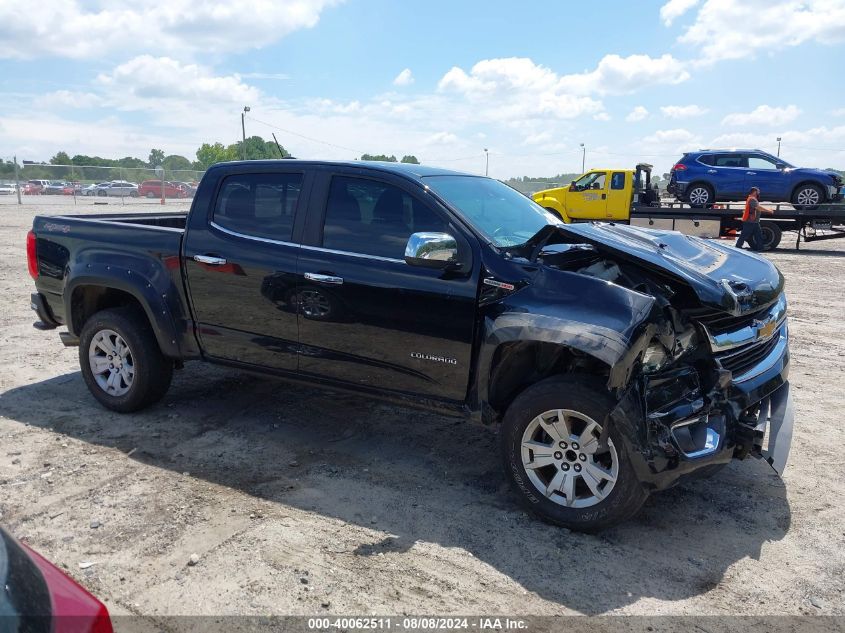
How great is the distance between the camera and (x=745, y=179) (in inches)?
743

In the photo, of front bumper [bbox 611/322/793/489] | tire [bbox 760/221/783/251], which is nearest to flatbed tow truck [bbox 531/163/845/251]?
A: tire [bbox 760/221/783/251]

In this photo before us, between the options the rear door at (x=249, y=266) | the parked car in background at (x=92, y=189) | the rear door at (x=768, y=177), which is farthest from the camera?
the parked car in background at (x=92, y=189)

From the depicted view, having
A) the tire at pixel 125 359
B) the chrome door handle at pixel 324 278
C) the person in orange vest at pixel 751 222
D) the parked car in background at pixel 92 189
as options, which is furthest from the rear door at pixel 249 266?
the parked car in background at pixel 92 189

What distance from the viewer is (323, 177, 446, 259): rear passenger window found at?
4.16m

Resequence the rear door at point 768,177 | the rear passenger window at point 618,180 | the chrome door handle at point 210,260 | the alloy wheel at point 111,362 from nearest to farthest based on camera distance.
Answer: the chrome door handle at point 210,260 → the alloy wheel at point 111,362 → the rear door at point 768,177 → the rear passenger window at point 618,180

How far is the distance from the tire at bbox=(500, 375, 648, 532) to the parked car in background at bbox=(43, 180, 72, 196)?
125 feet

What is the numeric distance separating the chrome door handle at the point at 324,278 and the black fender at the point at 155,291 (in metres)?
1.20

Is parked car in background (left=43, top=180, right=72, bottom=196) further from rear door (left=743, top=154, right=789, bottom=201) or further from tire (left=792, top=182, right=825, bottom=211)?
tire (left=792, top=182, right=825, bottom=211)

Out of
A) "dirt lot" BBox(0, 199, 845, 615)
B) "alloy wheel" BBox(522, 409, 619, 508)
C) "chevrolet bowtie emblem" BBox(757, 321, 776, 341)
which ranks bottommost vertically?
"dirt lot" BBox(0, 199, 845, 615)

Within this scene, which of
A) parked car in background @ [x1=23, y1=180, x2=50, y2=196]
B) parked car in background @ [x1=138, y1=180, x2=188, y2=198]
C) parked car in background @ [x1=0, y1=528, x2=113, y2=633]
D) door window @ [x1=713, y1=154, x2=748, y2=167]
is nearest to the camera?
parked car in background @ [x1=0, y1=528, x2=113, y2=633]

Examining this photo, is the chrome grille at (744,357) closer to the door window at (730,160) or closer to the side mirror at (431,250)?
the side mirror at (431,250)

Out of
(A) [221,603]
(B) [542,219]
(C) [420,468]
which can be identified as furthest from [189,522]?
(B) [542,219]

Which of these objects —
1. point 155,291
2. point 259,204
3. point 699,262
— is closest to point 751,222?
point 699,262

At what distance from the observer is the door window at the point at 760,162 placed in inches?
732
